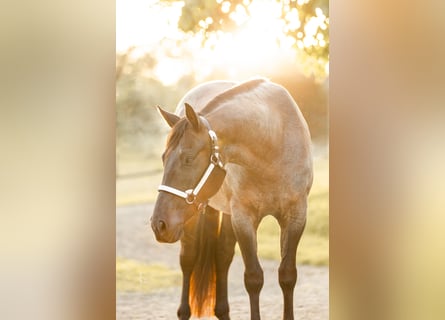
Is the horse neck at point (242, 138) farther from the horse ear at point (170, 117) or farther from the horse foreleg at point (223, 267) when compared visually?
the horse foreleg at point (223, 267)

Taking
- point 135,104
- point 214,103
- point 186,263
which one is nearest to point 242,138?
point 214,103

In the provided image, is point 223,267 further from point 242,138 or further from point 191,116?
point 191,116

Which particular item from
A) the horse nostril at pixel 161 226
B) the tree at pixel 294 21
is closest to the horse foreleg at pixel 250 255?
the horse nostril at pixel 161 226

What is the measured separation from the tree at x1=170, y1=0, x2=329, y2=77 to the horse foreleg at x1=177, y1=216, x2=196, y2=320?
0.82 metres

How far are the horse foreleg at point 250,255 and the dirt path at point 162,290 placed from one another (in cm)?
2

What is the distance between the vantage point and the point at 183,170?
2811 mm

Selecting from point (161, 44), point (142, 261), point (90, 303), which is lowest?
point (90, 303)

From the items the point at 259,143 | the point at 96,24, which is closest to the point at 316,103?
the point at 259,143

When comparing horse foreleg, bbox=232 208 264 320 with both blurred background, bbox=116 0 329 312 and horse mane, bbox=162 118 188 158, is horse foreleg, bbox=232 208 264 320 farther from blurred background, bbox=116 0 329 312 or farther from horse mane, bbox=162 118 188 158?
horse mane, bbox=162 118 188 158

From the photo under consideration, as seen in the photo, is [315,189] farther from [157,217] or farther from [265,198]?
[157,217]

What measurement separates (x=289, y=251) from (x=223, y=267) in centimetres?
29

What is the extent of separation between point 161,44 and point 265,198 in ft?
2.53

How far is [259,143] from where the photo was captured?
9.73ft

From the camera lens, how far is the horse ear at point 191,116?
2.79m
